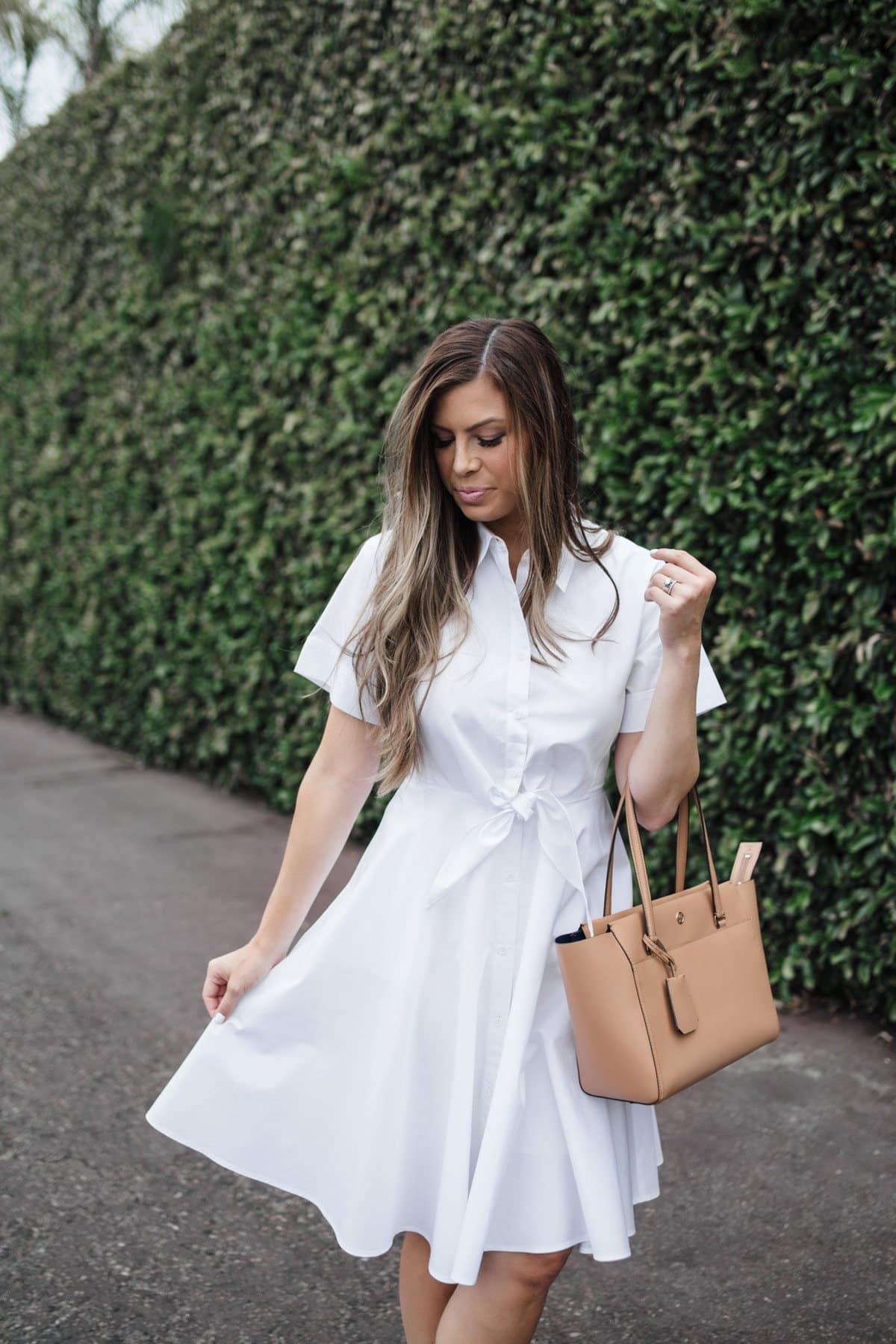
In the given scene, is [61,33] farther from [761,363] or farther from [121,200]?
[761,363]

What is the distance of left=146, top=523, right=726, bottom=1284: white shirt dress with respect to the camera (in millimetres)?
1856

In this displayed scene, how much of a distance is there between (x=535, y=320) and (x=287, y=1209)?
2.89 meters

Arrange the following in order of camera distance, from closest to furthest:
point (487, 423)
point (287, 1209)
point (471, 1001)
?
point (471, 1001), point (487, 423), point (287, 1209)

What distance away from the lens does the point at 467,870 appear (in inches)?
75.4

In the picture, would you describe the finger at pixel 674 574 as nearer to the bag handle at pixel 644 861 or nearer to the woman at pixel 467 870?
the woman at pixel 467 870

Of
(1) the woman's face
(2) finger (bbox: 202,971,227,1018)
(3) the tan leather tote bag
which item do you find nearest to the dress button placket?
(3) the tan leather tote bag

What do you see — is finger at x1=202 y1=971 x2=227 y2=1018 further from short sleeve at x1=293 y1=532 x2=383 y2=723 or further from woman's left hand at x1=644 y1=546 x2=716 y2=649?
woman's left hand at x1=644 y1=546 x2=716 y2=649

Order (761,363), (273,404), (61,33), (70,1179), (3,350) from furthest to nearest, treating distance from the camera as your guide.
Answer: (61,33) → (3,350) → (273,404) → (761,363) → (70,1179)

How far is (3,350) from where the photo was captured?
904cm

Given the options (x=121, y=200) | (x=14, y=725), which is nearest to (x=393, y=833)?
(x=121, y=200)

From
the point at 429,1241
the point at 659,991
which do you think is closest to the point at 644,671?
the point at 659,991

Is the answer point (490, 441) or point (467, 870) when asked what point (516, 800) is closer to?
point (467, 870)

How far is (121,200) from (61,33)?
20.6 ft

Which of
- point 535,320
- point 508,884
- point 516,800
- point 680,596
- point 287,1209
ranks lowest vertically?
point 287,1209
